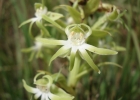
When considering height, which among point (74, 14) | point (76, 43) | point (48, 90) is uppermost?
point (74, 14)

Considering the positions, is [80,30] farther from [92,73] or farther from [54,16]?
[92,73]

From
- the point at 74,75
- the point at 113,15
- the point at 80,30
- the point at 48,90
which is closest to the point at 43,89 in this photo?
the point at 48,90

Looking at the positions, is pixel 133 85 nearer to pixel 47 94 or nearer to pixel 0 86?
pixel 47 94

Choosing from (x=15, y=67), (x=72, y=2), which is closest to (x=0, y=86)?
(x=15, y=67)

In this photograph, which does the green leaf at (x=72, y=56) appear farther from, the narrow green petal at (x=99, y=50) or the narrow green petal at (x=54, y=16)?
the narrow green petal at (x=54, y=16)

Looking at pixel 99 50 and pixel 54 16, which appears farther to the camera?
pixel 54 16

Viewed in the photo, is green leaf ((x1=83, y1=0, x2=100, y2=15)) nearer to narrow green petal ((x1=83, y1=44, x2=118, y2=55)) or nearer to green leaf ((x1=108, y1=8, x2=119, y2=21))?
green leaf ((x1=108, y1=8, x2=119, y2=21))

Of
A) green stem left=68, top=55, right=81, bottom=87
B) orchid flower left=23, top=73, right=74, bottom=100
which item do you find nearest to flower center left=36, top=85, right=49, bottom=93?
orchid flower left=23, top=73, right=74, bottom=100

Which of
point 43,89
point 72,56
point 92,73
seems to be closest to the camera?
point 72,56

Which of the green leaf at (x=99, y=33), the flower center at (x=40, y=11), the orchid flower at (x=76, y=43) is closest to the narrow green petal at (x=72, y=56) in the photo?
the orchid flower at (x=76, y=43)
